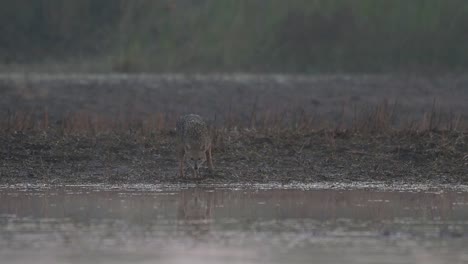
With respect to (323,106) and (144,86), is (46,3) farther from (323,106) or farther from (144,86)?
(323,106)

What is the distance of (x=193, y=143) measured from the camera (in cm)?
1396

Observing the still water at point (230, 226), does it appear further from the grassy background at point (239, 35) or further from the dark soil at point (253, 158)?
the grassy background at point (239, 35)

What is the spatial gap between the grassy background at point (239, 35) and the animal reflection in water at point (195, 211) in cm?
1396

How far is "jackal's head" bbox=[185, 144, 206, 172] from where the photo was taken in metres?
14.0

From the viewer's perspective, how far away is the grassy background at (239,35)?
89.2 feet

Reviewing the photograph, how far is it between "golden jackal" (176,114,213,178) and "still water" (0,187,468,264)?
67cm

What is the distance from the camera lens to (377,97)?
22344mm

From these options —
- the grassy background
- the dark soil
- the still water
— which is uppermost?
the grassy background

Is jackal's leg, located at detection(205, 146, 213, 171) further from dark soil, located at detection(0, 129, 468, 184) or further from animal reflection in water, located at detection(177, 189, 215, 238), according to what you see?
animal reflection in water, located at detection(177, 189, 215, 238)

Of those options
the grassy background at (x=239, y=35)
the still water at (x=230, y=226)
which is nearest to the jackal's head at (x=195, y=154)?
the still water at (x=230, y=226)

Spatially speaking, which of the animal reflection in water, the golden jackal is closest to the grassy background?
the golden jackal

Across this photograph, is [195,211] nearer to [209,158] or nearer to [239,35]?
[209,158]

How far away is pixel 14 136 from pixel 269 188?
3714mm

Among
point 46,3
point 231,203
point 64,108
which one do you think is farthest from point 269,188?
point 46,3
